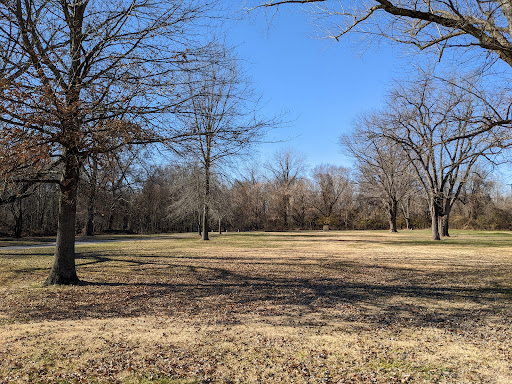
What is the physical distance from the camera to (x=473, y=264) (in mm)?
12211

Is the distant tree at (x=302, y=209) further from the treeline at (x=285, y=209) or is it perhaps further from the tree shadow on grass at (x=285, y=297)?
the tree shadow on grass at (x=285, y=297)

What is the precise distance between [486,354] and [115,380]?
428 cm

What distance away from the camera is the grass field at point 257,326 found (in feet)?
12.3

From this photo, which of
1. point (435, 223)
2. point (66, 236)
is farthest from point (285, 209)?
point (66, 236)

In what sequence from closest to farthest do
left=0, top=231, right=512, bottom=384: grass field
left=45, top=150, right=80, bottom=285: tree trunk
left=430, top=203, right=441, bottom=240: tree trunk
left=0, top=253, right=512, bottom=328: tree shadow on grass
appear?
left=0, top=231, right=512, bottom=384: grass field → left=0, top=253, right=512, bottom=328: tree shadow on grass → left=45, top=150, right=80, bottom=285: tree trunk → left=430, top=203, right=441, bottom=240: tree trunk

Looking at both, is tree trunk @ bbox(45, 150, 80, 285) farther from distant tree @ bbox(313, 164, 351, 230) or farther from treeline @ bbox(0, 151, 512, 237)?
distant tree @ bbox(313, 164, 351, 230)

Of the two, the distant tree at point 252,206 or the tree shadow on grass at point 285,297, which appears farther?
the distant tree at point 252,206

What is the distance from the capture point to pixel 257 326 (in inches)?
217

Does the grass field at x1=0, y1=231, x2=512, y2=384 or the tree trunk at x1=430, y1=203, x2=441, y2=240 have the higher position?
the tree trunk at x1=430, y1=203, x2=441, y2=240

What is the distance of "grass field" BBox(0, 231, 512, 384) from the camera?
12.3 ft

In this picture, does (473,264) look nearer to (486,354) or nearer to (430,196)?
(486,354)

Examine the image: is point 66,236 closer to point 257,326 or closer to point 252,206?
point 257,326

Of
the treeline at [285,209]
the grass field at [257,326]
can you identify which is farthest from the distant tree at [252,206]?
the grass field at [257,326]

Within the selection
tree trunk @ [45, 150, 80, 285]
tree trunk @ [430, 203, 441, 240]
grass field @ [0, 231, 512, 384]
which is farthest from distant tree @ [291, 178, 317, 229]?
tree trunk @ [45, 150, 80, 285]
